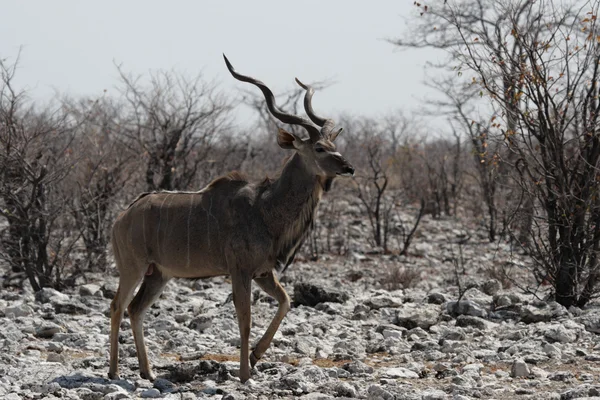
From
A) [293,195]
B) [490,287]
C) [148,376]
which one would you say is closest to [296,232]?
[293,195]

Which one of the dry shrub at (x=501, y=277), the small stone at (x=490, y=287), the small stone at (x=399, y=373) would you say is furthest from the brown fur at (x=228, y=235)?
the dry shrub at (x=501, y=277)

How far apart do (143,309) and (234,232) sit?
0.96m

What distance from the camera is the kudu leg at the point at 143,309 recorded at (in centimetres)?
632

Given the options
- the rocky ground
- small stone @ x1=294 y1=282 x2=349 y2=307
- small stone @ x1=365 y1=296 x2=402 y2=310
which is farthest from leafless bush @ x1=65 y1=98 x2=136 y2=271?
small stone @ x1=365 y1=296 x2=402 y2=310

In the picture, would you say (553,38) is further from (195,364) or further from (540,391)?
(195,364)

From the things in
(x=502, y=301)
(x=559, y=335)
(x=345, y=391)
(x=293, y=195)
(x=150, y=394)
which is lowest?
(x=150, y=394)

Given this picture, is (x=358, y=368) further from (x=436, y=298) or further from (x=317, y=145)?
(x=436, y=298)

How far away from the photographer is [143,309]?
6.57m

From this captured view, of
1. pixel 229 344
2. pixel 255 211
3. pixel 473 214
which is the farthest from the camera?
pixel 473 214

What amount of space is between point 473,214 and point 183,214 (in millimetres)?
14432

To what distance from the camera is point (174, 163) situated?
14297mm

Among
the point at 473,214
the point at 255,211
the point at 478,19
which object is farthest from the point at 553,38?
the point at 473,214

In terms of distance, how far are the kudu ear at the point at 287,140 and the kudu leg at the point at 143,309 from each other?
1384mm

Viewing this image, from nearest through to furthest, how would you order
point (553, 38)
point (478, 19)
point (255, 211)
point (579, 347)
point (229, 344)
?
point (255, 211) → point (579, 347) → point (229, 344) → point (553, 38) → point (478, 19)
